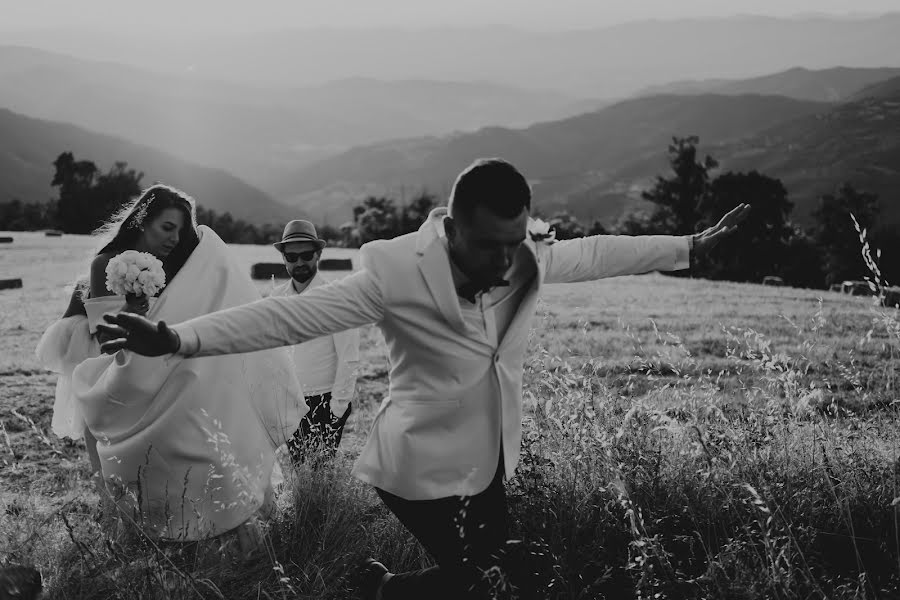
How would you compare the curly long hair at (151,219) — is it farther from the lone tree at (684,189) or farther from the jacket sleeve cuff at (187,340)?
the lone tree at (684,189)

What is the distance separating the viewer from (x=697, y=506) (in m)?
4.36

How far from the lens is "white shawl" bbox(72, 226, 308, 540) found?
4.90 metres

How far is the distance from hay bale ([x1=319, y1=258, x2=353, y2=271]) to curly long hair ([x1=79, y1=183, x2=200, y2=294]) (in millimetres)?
22643

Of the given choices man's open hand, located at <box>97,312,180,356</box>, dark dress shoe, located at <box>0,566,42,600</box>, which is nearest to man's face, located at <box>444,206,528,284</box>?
man's open hand, located at <box>97,312,180,356</box>

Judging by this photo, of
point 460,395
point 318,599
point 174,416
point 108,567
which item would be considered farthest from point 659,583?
point 174,416

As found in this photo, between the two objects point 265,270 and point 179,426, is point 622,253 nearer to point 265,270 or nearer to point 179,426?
point 179,426

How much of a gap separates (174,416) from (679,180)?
85220mm

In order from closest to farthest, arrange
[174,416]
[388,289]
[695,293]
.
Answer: [388,289] → [174,416] → [695,293]

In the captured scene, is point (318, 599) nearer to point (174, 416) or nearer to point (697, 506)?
point (174, 416)

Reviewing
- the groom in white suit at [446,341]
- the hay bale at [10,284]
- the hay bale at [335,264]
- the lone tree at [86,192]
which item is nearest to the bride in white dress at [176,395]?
the groom in white suit at [446,341]

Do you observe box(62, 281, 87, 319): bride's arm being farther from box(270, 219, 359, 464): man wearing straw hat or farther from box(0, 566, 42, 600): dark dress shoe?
box(0, 566, 42, 600): dark dress shoe

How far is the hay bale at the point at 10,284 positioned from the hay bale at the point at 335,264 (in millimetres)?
9230

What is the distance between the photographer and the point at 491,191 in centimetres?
286

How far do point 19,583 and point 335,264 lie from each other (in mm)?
26195
